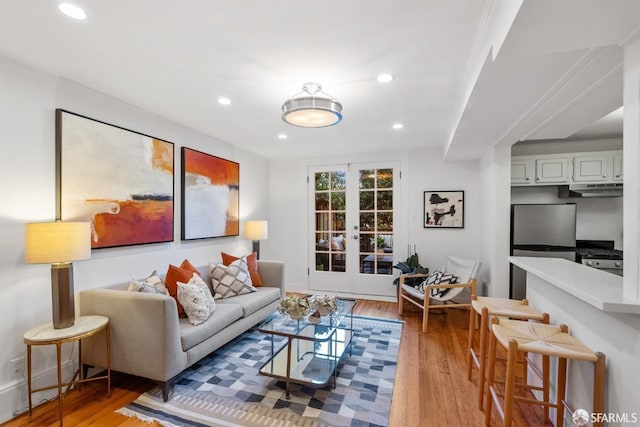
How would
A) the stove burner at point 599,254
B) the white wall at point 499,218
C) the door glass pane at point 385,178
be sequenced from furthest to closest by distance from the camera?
the door glass pane at point 385,178 → the stove burner at point 599,254 → the white wall at point 499,218

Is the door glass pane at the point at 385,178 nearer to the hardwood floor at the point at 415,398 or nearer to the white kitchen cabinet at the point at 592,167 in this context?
the white kitchen cabinet at the point at 592,167

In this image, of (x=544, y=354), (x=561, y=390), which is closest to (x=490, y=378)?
(x=561, y=390)

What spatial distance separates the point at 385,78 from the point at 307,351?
2358 millimetres

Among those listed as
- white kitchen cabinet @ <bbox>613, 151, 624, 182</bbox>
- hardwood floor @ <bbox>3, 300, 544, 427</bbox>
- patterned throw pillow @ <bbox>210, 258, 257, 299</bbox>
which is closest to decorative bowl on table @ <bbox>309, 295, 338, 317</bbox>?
hardwood floor @ <bbox>3, 300, 544, 427</bbox>

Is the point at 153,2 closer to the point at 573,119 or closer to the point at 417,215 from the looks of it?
the point at 573,119

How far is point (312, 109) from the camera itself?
7.00 ft

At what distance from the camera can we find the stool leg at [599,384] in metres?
1.41

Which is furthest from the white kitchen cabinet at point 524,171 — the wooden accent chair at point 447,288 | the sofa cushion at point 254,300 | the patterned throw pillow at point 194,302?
the patterned throw pillow at point 194,302

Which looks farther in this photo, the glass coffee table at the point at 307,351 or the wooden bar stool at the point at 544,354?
the glass coffee table at the point at 307,351

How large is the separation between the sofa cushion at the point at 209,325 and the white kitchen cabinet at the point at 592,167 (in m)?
4.45

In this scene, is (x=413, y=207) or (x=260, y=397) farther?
(x=413, y=207)

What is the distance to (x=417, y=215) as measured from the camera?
468 cm

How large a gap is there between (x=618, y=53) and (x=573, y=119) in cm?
129

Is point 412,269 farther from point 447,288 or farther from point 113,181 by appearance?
point 113,181
